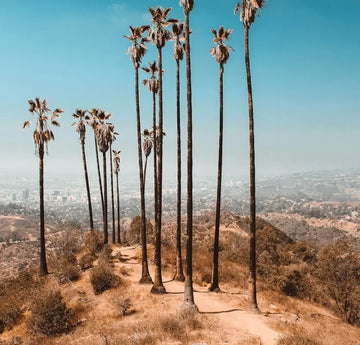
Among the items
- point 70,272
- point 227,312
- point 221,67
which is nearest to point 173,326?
point 227,312

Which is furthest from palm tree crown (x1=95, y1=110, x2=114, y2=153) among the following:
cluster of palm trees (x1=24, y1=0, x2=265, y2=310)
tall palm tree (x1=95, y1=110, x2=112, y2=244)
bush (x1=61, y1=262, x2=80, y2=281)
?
bush (x1=61, y1=262, x2=80, y2=281)

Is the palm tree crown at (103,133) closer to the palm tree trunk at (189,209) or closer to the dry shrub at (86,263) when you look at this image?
the dry shrub at (86,263)

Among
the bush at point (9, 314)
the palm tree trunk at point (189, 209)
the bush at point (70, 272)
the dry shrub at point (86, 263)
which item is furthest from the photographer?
the dry shrub at point (86, 263)

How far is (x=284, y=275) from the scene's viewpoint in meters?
21.8

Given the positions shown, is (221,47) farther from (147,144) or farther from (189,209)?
(147,144)

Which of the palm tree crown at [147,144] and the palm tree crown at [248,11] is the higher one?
the palm tree crown at [248,11]

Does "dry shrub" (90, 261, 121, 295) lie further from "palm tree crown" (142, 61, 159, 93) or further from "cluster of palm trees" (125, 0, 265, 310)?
"palm tree crown" (142, 61, 159, 93)

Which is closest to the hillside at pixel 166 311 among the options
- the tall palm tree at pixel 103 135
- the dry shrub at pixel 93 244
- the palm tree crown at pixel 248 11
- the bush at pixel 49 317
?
the bush at pixel 49 317

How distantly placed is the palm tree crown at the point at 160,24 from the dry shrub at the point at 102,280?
15.4 m

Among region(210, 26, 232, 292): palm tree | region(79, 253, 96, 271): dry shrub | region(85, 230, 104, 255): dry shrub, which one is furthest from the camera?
region(85, 230, 104, 255): dry shrub

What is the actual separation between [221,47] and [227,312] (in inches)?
626

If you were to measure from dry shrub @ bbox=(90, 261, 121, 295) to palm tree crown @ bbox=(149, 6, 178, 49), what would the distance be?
15433mm

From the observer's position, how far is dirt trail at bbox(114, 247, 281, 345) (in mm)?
11492

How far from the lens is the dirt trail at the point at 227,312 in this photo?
452 inches
